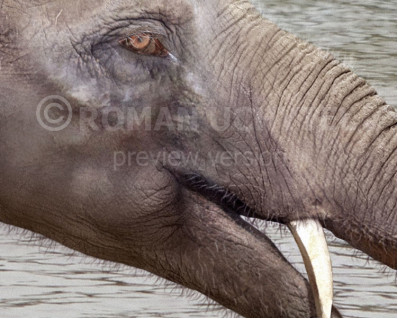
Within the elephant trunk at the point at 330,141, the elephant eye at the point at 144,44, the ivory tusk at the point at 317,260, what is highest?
the elephant eye at the point at 144,44

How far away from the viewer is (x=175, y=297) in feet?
22.7

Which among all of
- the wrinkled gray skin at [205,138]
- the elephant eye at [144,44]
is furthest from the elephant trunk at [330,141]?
the elephant eye at [144,44]

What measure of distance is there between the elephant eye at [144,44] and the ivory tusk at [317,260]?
0.64 m

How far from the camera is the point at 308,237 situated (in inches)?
180

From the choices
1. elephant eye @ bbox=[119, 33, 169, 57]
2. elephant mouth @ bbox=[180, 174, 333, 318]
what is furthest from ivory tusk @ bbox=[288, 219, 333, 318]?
elephant eye @ bbox=[119, 33, 169, 57]

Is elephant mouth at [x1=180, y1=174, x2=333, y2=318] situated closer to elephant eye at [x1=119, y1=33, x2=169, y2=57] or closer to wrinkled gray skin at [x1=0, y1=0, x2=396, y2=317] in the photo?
wrinkled gray skin at [x1=0, y1=0, x2=396, y2=317]

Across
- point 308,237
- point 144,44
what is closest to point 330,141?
point 308,237

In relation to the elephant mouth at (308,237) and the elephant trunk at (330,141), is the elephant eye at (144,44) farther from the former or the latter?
the elephant mouth at (308,237)

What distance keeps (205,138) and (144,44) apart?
0.34 m

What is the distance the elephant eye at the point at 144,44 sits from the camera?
4759 millimetres

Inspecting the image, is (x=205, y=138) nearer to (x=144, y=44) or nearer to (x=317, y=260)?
(x=144, y=44)

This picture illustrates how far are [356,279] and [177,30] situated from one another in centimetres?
262

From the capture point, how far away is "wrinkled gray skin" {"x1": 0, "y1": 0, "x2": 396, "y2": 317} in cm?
460

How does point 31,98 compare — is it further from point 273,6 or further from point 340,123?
point 273,6
